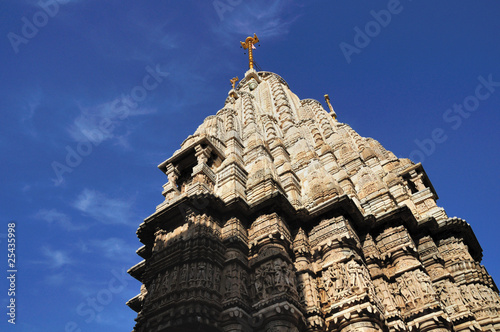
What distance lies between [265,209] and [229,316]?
447 cm

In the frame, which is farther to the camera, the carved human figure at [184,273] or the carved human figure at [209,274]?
the carved human figure at [184,273]

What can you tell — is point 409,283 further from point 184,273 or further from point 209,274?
point 184,273

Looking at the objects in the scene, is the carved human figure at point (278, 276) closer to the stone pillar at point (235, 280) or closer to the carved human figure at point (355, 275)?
the stone pillar at point (235, 280)

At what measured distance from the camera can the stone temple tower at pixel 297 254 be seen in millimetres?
10344

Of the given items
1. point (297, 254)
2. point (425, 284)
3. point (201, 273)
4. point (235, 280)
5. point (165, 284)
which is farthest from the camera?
point (297, 254)

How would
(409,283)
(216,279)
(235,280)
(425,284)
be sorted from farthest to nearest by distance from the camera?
(409,283) < (425,284) < (235,280) < (216,279)

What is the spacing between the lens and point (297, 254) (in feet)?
41.3

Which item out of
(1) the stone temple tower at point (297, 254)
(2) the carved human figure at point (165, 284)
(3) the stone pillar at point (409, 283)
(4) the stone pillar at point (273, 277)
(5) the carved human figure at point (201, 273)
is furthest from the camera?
(2) the carved human figure at point (165, 284)

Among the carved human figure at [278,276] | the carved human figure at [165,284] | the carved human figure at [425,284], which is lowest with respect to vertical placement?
the carved human figure at [425,284]

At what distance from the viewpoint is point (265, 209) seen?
13.5 metres

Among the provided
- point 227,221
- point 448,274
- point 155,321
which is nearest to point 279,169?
point 227,221

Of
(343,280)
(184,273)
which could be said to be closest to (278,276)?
(343,280)

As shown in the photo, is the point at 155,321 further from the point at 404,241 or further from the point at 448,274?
the point at 448,274

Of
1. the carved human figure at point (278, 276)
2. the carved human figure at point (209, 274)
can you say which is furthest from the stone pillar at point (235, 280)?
the carved human figure at point (278, 276)
